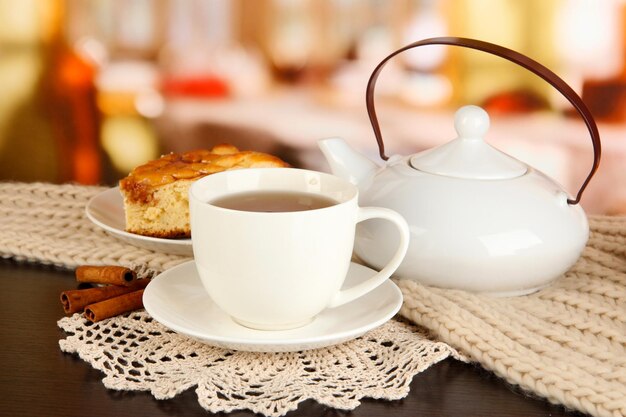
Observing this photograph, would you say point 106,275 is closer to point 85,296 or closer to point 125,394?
point 85,296

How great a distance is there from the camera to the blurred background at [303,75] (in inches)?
64.1

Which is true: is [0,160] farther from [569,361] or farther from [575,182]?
[569,361]

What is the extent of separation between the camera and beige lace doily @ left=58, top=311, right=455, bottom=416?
63 cm

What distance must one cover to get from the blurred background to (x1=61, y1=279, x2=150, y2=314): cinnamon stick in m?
0.84

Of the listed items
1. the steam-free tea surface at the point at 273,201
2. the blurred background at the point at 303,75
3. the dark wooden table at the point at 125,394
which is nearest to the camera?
the dark wooden table at the point at 125,394

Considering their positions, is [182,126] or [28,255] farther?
[182,126]

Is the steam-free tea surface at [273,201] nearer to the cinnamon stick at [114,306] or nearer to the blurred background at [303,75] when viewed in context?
the cinnamon stick at [114,306]

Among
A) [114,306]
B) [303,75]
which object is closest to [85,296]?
[114,306]

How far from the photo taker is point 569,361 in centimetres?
67

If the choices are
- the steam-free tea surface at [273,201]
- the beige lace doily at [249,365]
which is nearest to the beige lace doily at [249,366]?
the beige lace doily at [249,365]

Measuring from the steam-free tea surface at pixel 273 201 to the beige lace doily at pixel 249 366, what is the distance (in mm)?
120

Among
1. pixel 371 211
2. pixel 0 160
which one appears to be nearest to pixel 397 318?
pixel 371 211

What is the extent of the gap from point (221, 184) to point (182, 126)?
94 centimetres

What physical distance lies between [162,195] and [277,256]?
337mm
